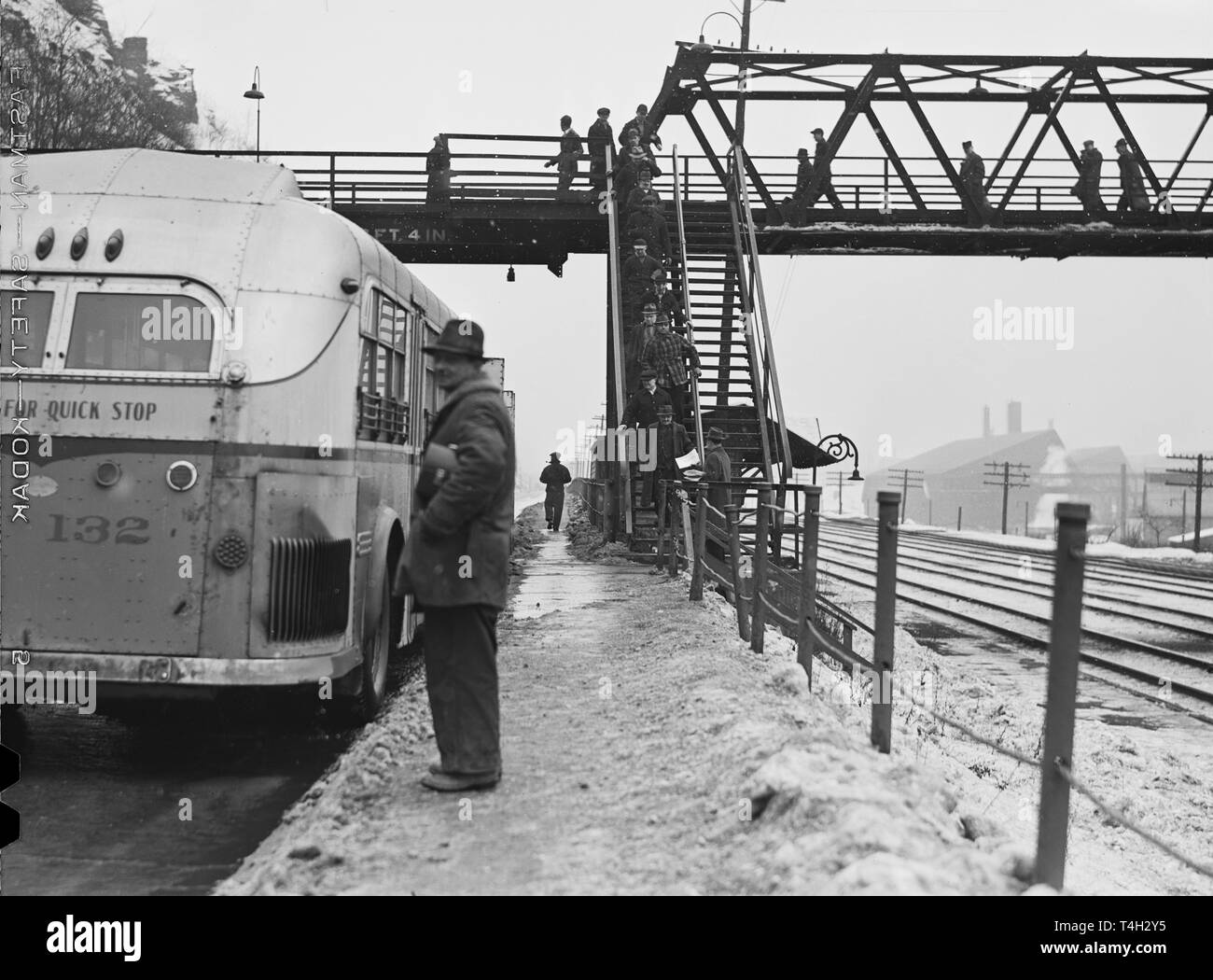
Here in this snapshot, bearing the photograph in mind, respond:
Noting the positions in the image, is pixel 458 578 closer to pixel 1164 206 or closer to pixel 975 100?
pixel 975 100

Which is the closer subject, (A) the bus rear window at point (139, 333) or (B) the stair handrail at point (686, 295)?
(A) the bus rear window at point (139, 333)

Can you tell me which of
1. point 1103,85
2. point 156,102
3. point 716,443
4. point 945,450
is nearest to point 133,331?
point 716,443

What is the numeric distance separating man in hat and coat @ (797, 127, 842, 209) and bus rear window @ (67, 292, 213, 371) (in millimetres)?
17527

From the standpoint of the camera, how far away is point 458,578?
18.2 ft

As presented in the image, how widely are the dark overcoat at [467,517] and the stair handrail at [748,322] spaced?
1148 cm

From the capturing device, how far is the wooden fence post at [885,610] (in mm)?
6145

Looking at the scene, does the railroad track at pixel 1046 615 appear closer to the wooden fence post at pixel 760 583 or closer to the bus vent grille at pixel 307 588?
the wooden fence post at pixel 760 583

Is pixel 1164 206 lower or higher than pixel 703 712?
higher

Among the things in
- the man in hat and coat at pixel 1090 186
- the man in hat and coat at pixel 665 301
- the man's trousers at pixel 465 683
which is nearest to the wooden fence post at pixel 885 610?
the man's trousers at pixel 465 683

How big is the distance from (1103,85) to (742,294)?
847 centimetres

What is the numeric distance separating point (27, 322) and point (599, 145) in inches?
682

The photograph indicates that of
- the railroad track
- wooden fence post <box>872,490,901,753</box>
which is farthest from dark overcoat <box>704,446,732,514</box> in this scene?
wooden fence post <box>872,490,901,753</box>

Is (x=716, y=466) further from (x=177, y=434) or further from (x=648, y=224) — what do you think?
(x=177, y=434)

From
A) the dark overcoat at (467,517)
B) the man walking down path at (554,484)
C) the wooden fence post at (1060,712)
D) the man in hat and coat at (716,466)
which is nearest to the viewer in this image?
the wooden fence post at (1060,712)
